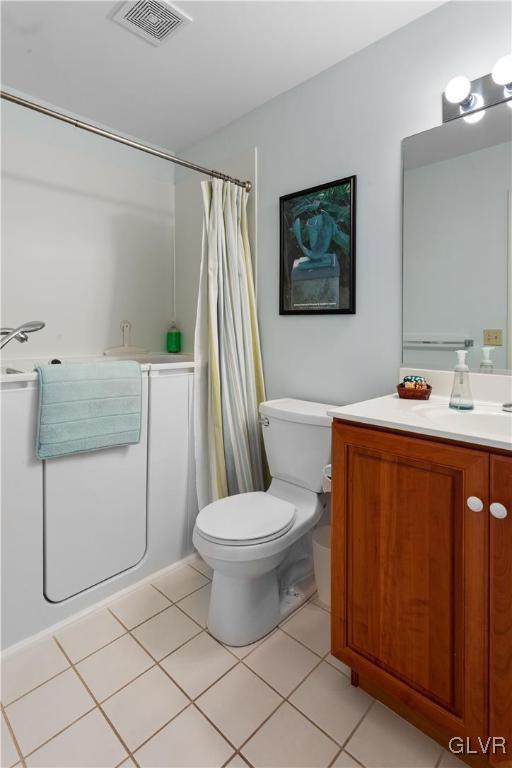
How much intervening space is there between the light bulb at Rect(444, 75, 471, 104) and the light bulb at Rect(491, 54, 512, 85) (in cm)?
8

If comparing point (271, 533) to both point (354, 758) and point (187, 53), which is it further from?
point (187, 53)

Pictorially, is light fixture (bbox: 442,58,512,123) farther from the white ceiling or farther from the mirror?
the white ceiling

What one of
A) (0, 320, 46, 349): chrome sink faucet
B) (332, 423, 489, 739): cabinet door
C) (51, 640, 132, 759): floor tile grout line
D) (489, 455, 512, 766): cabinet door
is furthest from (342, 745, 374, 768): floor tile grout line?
(0, 320, 46, 349): chrome sink faucet

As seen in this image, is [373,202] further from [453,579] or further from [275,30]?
[453,579]

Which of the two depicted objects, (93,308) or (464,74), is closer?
(464,74)

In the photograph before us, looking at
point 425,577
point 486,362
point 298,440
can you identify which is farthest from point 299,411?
point 425,577

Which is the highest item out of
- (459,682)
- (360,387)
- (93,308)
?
(93,308)

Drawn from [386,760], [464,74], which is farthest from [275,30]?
[386,760]

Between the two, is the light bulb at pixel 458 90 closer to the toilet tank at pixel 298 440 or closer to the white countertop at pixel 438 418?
the white countertop at pixel 438 418

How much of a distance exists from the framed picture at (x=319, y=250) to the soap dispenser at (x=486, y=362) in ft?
1.85

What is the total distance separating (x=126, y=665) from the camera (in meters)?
1.45

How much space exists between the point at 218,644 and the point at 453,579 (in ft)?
3.14

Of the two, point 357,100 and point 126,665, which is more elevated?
point 357,100

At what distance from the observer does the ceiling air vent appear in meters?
1.54
